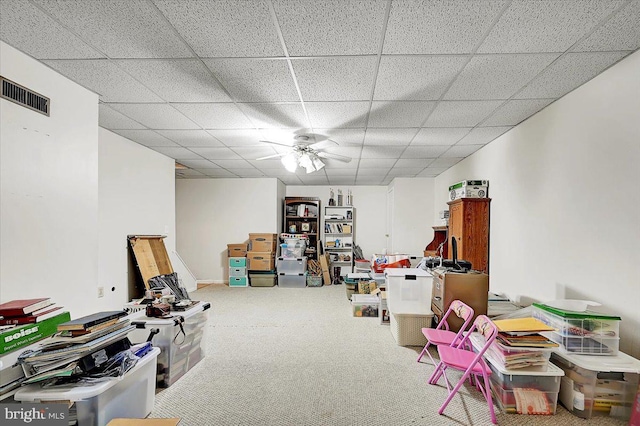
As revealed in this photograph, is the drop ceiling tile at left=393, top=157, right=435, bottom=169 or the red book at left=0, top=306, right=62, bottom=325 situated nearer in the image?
the red book at left=0, top=306, right=62, bottom=325

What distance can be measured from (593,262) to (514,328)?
0.86m

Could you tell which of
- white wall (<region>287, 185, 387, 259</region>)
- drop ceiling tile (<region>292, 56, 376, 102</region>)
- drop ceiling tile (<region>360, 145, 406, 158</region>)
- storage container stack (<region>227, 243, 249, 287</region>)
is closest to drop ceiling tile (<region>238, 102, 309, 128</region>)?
drop ceiling tile (<region>292, 56, 376, 102</region>)

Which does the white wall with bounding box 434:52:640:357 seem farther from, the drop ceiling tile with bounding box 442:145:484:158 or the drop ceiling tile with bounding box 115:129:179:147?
the drop ceiling tile with bounding box 115:129:179:147

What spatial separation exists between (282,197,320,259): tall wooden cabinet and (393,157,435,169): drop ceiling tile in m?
2.60

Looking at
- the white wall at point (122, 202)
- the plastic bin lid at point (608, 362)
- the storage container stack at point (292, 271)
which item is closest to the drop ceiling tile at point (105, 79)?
the white wall at point (122, 202)

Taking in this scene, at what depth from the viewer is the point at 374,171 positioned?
19.0 ft

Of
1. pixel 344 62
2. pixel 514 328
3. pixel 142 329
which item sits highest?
pixel 344 62

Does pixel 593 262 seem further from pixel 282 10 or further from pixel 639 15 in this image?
pixel 282 10

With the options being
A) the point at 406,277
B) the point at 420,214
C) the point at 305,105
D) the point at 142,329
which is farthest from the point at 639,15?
the point at 420,214

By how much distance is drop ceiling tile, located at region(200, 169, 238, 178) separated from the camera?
5898mm

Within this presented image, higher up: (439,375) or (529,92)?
(529,92)

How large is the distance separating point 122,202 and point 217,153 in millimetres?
1490

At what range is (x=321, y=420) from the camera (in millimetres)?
1872

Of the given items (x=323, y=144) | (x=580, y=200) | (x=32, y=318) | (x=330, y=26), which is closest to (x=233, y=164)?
(x=323, y=144)
